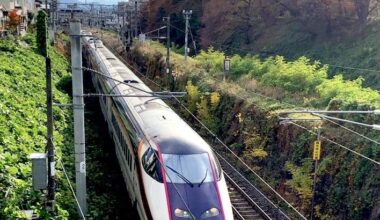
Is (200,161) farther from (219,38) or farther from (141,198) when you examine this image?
(219,38)

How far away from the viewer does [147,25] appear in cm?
7356

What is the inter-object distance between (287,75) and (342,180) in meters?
11.5

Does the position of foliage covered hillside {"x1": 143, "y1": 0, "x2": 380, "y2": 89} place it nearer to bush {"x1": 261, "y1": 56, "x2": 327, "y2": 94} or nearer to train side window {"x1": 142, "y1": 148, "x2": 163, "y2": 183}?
bush {"x1": 261, "y1": 56, "x2": 327, "y2": 94}

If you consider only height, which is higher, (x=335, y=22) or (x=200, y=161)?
(x=335, y=22)

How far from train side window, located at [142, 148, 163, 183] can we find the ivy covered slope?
2302 millimetres

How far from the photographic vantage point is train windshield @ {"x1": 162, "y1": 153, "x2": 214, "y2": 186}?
433 inches

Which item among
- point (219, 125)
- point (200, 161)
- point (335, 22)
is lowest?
point (219, 125)

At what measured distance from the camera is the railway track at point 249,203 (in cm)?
1622

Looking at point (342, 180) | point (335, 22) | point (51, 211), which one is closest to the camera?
point (51, 211)

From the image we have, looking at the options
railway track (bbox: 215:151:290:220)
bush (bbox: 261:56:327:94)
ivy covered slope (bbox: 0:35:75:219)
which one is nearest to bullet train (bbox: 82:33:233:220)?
ivy covered slope (bbox: 0:35:75:219)

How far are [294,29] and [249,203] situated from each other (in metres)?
33.6

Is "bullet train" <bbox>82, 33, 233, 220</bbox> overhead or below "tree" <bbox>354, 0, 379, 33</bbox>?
below

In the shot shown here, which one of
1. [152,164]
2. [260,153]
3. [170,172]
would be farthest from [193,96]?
[170,172]

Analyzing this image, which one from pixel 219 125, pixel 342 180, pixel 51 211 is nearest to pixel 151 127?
pixel 51 211
